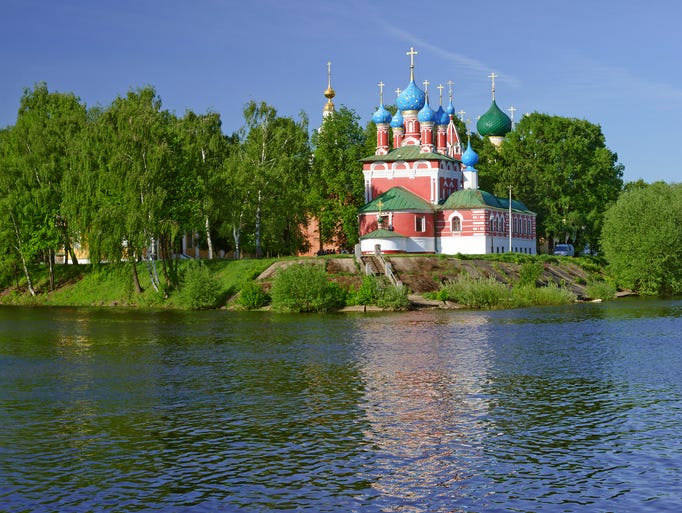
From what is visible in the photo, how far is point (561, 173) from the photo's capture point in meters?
97.1

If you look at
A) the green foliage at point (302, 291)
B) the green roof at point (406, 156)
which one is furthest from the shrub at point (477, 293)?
the green roof at point (406, 156)

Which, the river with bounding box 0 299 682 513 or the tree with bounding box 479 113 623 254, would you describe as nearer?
the river with bounding box 0 299 682 513

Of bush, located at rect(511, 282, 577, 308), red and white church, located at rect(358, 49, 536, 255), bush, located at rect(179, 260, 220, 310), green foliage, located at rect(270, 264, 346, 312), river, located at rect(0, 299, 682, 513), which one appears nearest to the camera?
river, located at rect(0, 299, 682, 513)

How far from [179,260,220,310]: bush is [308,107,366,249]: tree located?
25.1 m

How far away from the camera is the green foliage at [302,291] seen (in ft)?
203

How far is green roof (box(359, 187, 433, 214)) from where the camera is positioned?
84188 millimetres

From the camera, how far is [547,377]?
32.2m

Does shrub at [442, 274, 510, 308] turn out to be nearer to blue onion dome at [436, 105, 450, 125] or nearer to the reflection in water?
the reflection in water

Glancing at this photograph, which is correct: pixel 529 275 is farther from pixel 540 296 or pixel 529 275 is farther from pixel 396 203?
pixel 396 203

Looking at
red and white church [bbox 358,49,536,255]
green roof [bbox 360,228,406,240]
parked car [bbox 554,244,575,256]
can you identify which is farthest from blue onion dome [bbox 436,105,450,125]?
green roof [bbox 360,228,406,240]

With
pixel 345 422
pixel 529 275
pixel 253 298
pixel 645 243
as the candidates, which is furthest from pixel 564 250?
pixel 345 422

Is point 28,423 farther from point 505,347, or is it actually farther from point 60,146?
point 60,146

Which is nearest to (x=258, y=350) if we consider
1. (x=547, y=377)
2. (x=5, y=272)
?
(x=547, y=377)

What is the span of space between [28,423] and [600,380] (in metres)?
18.0
